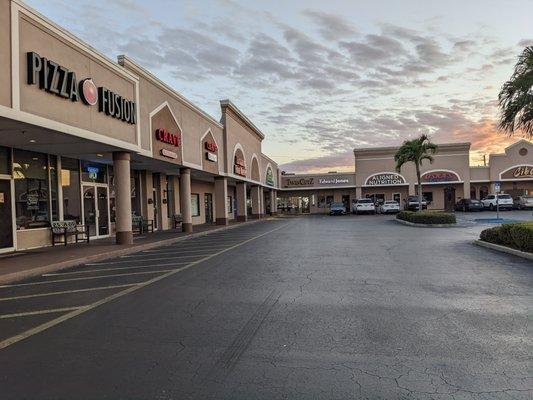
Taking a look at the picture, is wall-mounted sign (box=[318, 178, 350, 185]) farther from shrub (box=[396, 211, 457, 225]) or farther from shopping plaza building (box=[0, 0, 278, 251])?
shopping plaza building (box=[0, 0, 278, 251])

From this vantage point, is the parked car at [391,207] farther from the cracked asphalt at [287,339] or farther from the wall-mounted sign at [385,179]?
the cracked asphalt at [287,339]

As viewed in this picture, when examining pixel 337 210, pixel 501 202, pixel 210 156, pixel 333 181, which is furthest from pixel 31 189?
pixel 333 181

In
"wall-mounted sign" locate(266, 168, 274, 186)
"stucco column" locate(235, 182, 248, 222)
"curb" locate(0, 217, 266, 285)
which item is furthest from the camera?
"wall-mounted sign" locate(266, 168, 274, 186)

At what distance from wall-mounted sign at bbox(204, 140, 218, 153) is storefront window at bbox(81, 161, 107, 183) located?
7.66 meters

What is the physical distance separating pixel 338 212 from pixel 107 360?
5115 centimetres

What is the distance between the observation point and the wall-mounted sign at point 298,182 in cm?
6356

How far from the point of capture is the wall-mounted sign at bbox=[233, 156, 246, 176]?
3557cm

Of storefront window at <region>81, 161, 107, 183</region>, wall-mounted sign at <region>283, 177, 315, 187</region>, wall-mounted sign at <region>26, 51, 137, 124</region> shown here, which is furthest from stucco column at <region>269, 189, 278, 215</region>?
wall-mounted sign at <region>26, 51, 137, 124</region>

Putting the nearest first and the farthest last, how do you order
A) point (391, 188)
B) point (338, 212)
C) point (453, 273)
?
point (453, 273) → point (338, 212) → point (391, 188)

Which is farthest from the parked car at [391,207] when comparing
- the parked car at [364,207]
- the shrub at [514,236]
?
the shrub at [514,236]

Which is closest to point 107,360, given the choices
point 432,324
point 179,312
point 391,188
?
point 179,312

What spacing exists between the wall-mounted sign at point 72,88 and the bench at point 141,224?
22.5 ft

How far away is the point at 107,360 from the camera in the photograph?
16.7 feet

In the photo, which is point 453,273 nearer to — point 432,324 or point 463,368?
point 432,324
